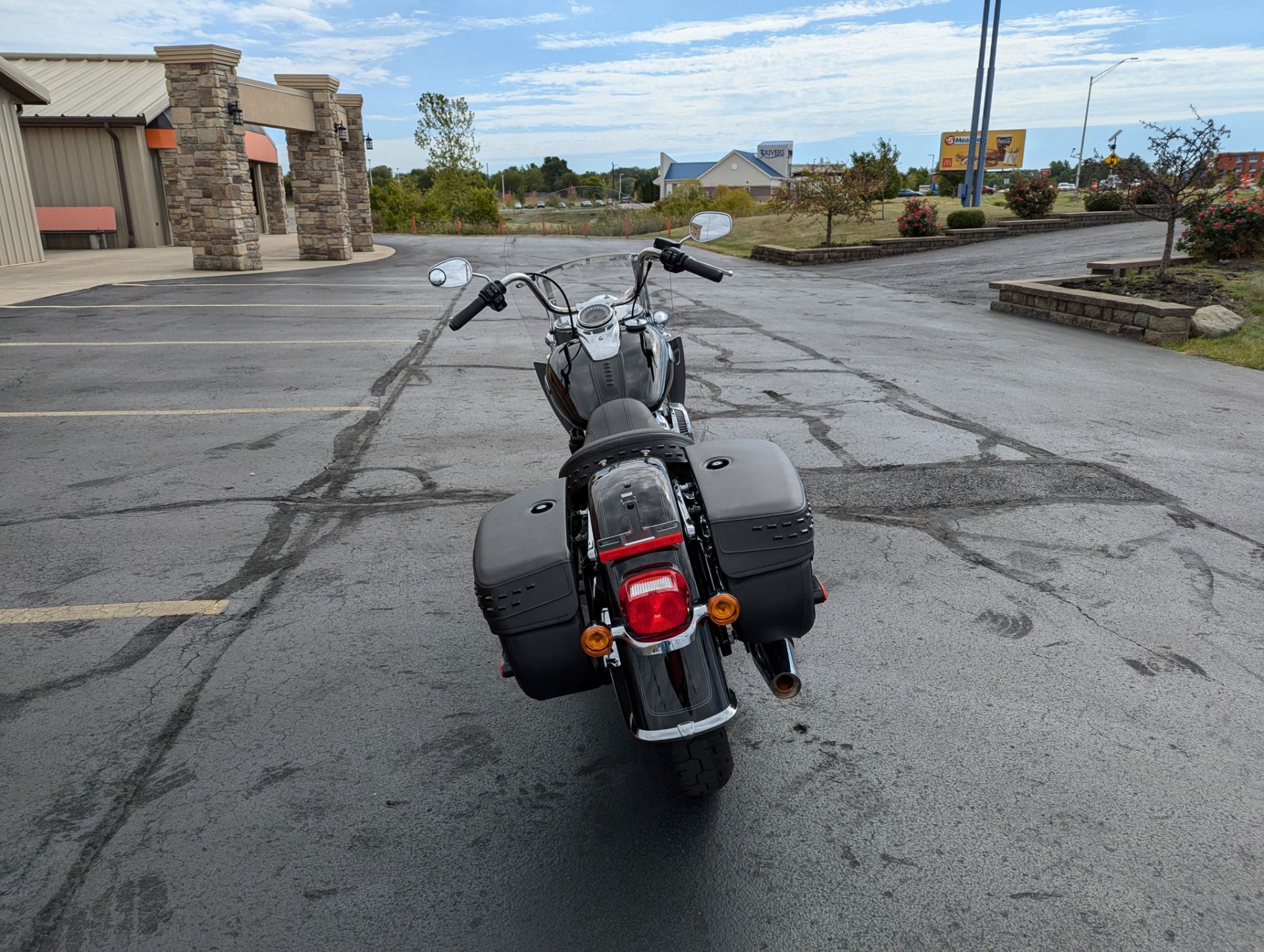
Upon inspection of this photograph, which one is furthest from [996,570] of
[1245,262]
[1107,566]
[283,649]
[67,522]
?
[1245,262]

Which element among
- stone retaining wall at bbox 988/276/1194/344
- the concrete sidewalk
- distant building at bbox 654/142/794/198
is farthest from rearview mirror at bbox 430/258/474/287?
distant building at bbox 654/142/794/198

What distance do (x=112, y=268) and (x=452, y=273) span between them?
19968 millimetres

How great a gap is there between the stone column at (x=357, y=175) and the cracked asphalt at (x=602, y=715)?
834 inches

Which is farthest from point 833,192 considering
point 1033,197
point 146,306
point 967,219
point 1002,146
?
point 1002,146

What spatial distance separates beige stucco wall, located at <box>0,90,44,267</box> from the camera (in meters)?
19.3

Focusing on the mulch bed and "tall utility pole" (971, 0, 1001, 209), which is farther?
"tall utility pole" (971, 0, 1001, 209)

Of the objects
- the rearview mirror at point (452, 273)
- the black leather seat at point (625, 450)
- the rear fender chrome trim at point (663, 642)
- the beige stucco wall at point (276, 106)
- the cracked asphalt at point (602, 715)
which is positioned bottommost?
the cracked asphalt at point (602, 715)

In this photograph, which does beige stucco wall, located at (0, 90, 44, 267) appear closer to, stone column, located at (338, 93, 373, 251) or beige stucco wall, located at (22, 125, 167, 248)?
beige stucco wall, located at (22, 125, 167, 248)

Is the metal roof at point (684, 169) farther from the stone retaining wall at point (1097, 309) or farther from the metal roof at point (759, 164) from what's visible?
the stone retaining wall at point (1097, 309)

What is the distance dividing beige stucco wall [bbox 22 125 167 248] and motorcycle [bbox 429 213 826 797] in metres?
28.7

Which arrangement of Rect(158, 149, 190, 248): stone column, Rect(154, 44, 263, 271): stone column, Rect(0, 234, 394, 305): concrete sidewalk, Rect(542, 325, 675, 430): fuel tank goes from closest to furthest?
Rect(542, 325, 675, 430): fuel tank < Rect(0, 234, 394, 305): concrete sidewalk < Rect(154, 44, 263, 271): stone column < Rect(158, 149, 190, 248): stone column

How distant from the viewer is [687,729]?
2.25 m

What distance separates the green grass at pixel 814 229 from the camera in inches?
995


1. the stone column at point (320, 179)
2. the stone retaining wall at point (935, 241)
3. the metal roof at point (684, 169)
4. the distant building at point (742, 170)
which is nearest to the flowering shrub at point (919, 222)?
the stone retaining wall at point (935, 241)
